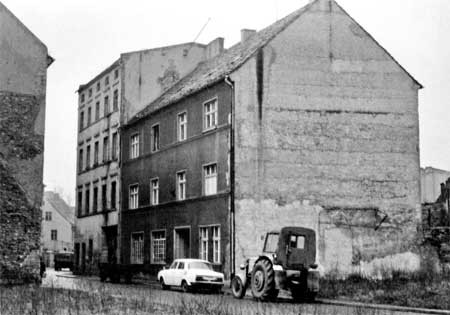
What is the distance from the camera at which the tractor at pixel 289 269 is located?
2100 cm

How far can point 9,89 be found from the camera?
2828cm

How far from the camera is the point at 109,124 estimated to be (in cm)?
4494

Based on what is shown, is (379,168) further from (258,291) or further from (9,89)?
(9,89)

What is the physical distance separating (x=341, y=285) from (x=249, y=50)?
12391mm

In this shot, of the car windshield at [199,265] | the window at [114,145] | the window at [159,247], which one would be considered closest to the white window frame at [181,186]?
the window at [159,247]

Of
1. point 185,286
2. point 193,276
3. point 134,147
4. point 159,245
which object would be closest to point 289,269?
point 193,276

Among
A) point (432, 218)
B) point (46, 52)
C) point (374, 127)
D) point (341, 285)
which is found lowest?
point (341, 285)

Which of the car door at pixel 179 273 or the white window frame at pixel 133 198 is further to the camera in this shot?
the white window frame at pixel 133 198

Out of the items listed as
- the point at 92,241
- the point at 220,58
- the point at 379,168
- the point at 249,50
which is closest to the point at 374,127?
the point at 379,168

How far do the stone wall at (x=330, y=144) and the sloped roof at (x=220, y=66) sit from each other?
2.51 ft

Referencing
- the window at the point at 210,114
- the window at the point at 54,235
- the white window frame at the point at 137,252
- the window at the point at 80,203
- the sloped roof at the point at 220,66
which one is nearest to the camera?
the sloped roof at the point at 220,66

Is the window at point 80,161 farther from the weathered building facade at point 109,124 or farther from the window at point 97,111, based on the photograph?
the window at point 97,111

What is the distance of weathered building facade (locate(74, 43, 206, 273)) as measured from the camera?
140 feet

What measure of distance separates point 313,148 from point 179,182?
7789 mm
